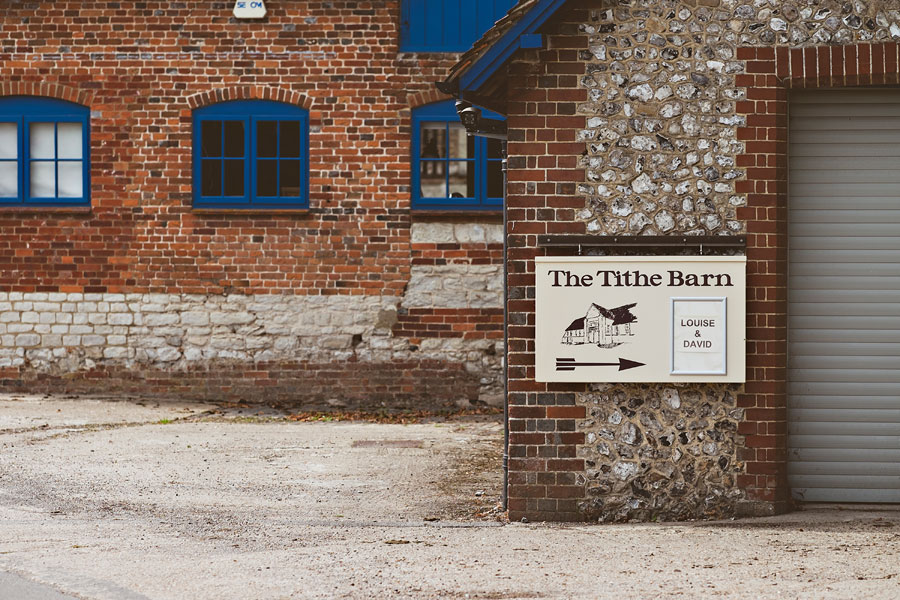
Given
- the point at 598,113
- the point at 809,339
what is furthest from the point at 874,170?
the point at 598,113

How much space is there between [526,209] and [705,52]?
175cm

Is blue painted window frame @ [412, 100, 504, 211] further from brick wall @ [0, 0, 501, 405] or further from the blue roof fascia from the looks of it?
the blue roof fascia

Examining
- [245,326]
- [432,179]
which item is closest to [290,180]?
[432,179]

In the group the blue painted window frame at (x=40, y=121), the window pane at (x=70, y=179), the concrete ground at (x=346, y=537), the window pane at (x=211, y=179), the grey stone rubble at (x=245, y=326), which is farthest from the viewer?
the window pane at (x=70, y=179)

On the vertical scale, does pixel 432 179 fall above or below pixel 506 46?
below

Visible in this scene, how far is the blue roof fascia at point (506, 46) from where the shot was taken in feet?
27.2

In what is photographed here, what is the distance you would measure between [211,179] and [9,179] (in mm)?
2862

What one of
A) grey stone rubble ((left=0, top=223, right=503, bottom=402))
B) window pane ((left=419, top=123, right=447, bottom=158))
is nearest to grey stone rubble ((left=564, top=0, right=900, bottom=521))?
grey stone rubble ((left=0, top=223, right=503, bottom=402))

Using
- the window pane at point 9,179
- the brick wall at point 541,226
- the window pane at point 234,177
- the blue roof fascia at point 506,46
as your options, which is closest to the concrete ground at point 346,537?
the brick wall at point 541,226

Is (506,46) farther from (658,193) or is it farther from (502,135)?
(658,193)

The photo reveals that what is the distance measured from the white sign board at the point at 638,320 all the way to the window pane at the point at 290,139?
790 centimetres

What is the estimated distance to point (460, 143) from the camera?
623 inches

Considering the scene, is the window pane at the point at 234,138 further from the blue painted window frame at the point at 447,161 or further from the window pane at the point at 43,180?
the window pane at the point at 43,180

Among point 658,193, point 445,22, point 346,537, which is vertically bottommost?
point 346,537
